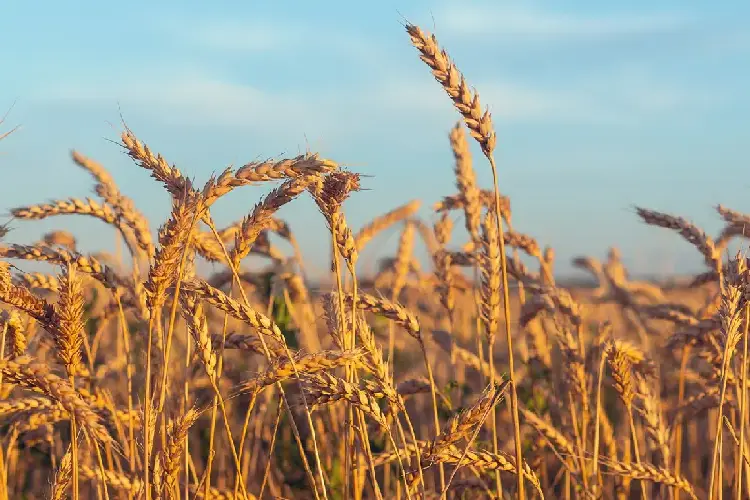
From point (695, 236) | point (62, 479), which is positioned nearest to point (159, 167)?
point (62, 479)

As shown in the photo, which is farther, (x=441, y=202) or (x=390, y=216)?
(x=390, y=216)

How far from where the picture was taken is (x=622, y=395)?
10.9 ft

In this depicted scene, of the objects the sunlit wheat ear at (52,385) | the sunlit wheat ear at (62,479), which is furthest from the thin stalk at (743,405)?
the sunlit wheat ear at (62,479)

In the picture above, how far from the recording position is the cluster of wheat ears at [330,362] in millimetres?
2443

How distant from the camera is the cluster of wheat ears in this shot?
2.44 m

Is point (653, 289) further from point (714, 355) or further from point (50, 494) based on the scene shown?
point (50, 494)

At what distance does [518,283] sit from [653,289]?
3539mm

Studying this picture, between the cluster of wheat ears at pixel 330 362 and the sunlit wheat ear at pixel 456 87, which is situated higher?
the sunlit wheat ear at pixel 456 87

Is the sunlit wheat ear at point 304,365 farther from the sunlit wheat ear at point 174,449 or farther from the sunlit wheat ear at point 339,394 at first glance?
the sunlit wheat ear at point 174,449

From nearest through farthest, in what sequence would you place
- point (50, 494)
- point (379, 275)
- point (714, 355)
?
1. point (50, 494)
2. point (714, 355)
3. point (379, 275)

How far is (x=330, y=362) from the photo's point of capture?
236cm

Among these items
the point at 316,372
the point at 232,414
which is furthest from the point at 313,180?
the point at 232,414

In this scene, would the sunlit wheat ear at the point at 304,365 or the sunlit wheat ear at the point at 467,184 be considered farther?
the sunlit wheat ear at the point at 467,184

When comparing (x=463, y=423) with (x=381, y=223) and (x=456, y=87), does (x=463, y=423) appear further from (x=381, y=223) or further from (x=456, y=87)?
(x=381, y=223)
